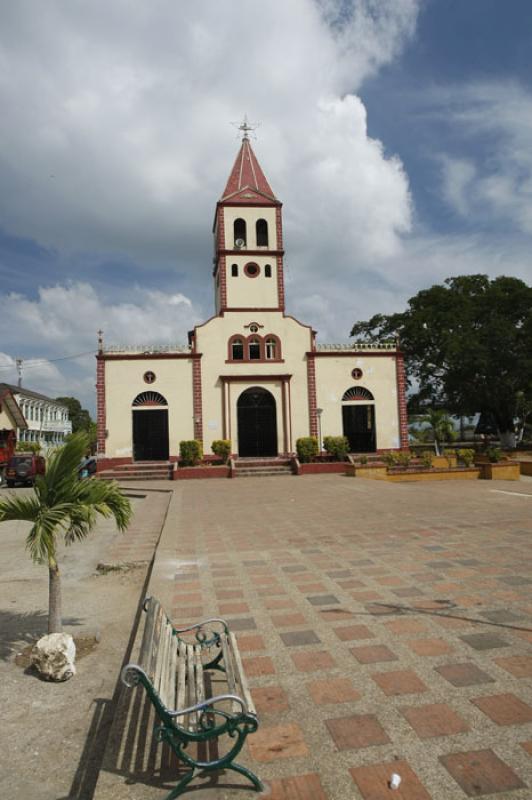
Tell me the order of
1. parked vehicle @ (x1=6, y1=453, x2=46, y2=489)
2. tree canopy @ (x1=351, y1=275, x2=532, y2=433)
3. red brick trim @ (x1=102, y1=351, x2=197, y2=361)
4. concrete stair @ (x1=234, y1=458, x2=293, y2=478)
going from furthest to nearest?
1. tree canopy @ (x1=351, y1=275, x2=532, y2=433)
2. red brick trim @ (x1=102, y1=351, x2=197, y2=361)
3. concrete stair @ (x1=234, y1=458, x2=293, y2=478)
4. parked vehicle @ (x1=6, y1=453, x2=46, y2=489)

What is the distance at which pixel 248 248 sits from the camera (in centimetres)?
2623

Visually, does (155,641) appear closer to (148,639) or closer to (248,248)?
(148,639)

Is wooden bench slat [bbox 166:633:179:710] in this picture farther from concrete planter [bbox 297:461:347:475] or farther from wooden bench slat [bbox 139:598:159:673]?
concrete planter [bbox 297:461:347:475]

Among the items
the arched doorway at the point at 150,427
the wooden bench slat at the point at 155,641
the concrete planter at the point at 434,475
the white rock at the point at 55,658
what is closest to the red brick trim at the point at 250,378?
the arched doorway at the point at 150,427

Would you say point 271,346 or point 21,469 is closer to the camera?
point 21,469

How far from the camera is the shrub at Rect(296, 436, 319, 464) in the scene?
2284 cm

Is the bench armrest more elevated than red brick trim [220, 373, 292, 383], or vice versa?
red brick trim [220, 373, 292, 383]

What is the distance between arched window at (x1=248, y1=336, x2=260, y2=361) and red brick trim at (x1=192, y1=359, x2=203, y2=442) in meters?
2.59

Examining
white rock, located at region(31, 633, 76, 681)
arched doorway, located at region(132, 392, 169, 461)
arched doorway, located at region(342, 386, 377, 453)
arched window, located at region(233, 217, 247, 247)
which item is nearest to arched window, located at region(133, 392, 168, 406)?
arched doorway, located at region(132, 392, 169, 461)

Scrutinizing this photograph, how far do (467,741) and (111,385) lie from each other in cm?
2249

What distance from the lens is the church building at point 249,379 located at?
23.9 metres

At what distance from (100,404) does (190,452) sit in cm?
482

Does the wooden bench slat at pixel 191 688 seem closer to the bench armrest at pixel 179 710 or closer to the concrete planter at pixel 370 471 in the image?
the bench armrest at pixel 179 710

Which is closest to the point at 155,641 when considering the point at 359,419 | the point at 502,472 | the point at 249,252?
the point at 502,472
